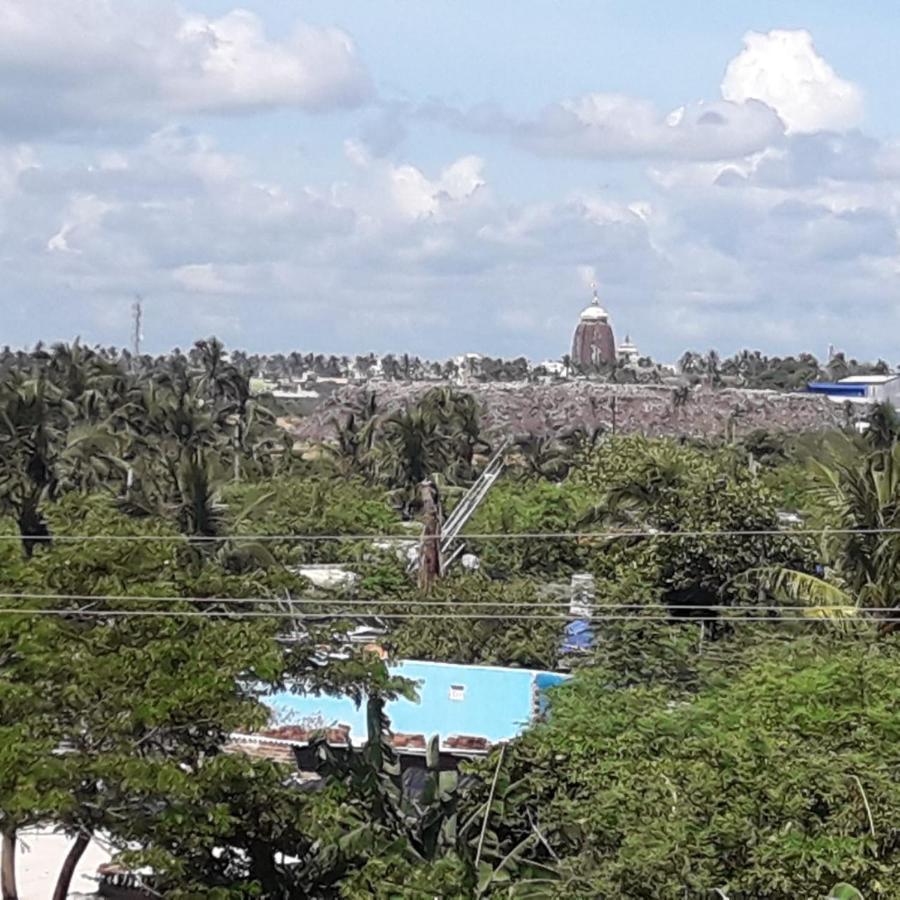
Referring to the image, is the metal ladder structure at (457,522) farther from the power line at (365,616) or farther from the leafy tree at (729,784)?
the leafy tree at (729,784)

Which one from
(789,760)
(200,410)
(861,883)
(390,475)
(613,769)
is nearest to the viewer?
(861,883)

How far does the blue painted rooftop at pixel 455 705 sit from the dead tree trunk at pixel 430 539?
16.8 ft

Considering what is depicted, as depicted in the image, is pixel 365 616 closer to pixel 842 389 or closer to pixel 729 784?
pixel 729 784

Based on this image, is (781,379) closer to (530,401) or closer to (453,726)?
(530,401)

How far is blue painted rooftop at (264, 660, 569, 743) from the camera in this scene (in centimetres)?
2250

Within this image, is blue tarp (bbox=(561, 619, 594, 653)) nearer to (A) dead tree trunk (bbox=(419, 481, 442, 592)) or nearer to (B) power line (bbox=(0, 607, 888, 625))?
(B) power line (bbox=(0, 607, 888, 625))

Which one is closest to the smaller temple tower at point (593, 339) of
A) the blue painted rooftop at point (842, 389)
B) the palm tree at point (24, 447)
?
the blue painted rooftop at point (842, 389)

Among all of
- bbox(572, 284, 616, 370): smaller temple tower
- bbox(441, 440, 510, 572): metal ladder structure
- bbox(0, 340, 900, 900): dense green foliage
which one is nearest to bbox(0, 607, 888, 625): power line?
bbox(0, 340, 900, 900): dense green foliage

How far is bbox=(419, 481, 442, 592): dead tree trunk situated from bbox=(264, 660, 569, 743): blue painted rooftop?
5131 millimetres

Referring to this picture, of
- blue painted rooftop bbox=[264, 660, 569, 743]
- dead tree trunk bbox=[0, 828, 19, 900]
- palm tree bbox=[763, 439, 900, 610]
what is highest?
palm tree bbox=[763, 439, 900, 610]

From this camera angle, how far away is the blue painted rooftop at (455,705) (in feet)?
73.8

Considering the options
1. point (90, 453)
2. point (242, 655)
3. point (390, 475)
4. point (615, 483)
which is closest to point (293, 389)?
point (390, 475)

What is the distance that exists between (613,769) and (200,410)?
105 feet

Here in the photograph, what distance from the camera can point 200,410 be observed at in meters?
45.0
